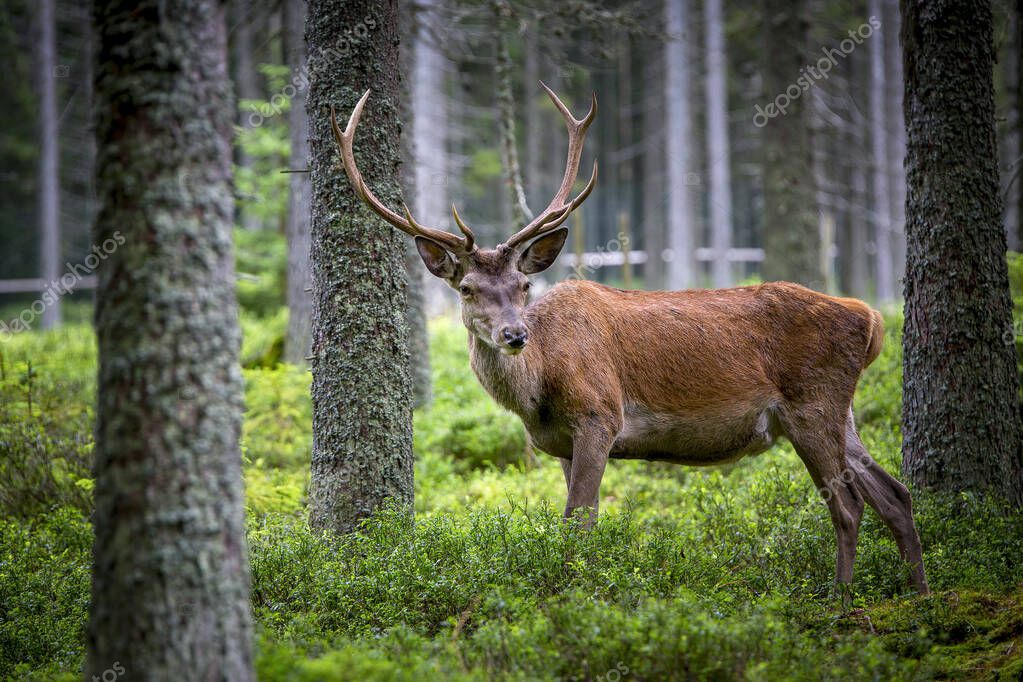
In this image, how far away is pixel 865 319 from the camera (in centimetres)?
678

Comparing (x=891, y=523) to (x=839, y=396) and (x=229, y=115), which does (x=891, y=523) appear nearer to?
(x=839, y=396)

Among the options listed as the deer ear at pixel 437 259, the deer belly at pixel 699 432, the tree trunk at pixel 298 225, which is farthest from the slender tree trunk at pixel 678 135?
the deer ear at pixel 437 259

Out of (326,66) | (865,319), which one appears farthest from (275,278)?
(865,319)

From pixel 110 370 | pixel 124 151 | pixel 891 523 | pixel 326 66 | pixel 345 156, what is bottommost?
pixel 891 523

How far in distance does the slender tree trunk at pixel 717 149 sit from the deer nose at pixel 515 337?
1740 cm

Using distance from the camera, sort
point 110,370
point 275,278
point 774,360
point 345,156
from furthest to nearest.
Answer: point 275,278, point 774,360, point 345,156, point 110,370

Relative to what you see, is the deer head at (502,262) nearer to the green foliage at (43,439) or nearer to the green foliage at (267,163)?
the green foliage at (43,439)

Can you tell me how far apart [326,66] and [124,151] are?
3.01 m

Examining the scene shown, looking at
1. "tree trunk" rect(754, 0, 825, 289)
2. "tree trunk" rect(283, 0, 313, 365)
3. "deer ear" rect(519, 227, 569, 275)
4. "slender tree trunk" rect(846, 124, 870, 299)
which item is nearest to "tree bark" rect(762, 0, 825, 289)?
"tree trunk" rect(754, 0, 825, 289)

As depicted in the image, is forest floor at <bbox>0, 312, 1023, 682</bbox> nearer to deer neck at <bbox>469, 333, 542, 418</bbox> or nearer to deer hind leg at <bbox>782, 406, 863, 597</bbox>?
deer hind leg at <bbox>782, 406, 863, 597</bbox>

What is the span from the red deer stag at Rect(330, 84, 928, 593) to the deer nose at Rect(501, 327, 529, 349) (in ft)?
0.26

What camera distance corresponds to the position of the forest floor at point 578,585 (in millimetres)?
4055

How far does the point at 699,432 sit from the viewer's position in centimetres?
676

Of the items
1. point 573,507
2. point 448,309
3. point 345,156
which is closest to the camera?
point 345,156
